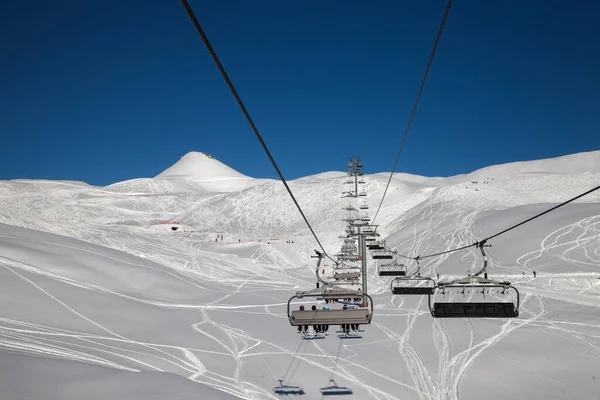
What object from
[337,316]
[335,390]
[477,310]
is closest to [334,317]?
[337,316]

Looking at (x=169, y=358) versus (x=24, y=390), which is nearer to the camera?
(x=24, y=390)

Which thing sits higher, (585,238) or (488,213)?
(488,213)

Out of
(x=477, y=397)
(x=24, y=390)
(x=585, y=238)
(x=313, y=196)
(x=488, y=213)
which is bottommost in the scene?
(x=477, y=397)

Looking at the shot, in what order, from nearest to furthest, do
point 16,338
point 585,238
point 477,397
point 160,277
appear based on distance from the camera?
point 477,397 < point 16,338 < point 160,277 < point 585,238

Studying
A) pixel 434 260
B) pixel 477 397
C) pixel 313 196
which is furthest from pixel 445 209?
pixel 477 397

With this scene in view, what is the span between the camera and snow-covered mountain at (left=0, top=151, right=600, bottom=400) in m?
15.8

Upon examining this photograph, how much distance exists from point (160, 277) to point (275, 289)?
36.7 ft

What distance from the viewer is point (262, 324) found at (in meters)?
27.7

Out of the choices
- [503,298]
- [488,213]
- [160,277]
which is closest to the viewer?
[503,298]

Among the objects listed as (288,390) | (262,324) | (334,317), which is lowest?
(288,390)

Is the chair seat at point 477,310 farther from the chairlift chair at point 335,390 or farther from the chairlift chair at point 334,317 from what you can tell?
the chairlift chair at point 335,390

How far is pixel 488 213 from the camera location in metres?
73.1

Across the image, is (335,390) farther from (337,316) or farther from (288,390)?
(337,316)

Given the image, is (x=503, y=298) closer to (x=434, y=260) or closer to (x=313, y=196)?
(x=434, y=260)
